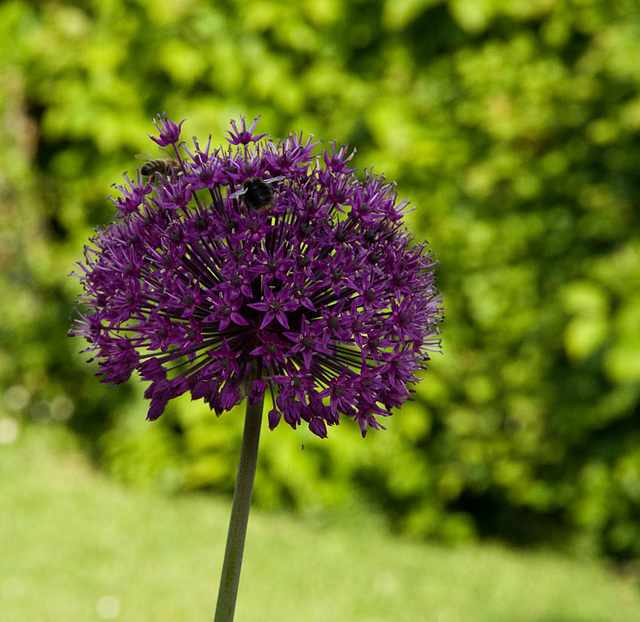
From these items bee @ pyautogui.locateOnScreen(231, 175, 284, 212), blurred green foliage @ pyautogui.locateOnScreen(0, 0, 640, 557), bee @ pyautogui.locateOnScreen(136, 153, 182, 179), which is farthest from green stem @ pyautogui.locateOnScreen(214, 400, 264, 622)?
blurred green foliage @ pyautogui.locateOnScreen(0, 0, 640, 557)

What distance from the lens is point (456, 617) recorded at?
4.84 meters

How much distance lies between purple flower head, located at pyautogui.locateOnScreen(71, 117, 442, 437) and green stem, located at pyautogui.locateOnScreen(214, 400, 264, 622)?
2.9 inches

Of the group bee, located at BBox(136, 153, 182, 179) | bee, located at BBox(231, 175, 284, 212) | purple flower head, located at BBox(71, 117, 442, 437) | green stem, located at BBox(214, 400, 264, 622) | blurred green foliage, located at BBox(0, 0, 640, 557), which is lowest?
green stem, located at BBox(214, 400, 264, 622)

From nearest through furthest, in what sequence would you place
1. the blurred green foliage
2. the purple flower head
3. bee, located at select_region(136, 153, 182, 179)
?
the purple flower head, bee, located at select_region(136, 153, 182, 179), the blurred green foliage

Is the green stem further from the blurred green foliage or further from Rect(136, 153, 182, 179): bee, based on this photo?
the blurred green foliage

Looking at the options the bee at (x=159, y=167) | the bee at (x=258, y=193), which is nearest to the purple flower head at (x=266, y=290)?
the bee at (x=258, y=193)

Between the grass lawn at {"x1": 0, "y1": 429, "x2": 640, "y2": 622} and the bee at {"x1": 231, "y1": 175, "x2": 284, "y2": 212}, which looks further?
the grass lawn at {"x1": 0, "y1": 429, "x2": 640, "y2": 622}

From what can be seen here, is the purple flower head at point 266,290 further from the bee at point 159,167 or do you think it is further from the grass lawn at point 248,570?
the grass lawn at point 248,570

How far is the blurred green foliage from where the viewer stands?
5301 millimetres

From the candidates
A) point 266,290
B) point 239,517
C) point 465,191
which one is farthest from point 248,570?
point 266,290

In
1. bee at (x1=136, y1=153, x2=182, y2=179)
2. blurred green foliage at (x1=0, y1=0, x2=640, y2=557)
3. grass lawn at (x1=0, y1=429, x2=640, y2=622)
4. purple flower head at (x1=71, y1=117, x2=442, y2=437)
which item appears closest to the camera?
purple flower head at (x1=71, y1=117, x2=442, y2=437)

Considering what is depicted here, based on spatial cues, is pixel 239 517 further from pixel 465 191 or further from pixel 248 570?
pixel 465 191

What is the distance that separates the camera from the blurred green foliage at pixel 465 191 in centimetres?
530

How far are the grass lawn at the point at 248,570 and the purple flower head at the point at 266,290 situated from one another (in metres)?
2.89
